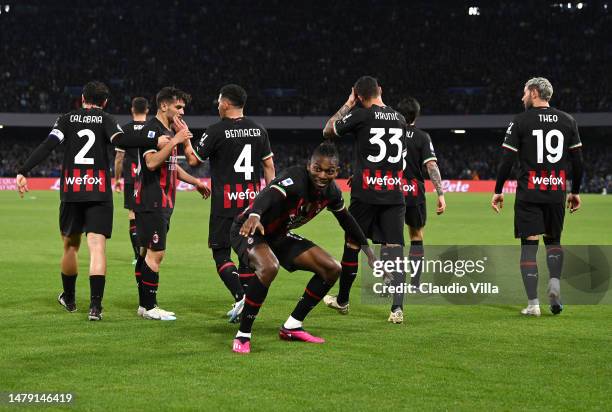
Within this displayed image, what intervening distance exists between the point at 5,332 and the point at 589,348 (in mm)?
5238

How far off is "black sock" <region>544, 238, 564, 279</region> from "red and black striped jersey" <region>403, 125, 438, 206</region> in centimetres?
203

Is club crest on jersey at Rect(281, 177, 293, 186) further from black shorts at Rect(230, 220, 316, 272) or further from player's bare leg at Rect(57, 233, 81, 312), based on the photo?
player's bare leg at Rect(57, 233, 81, 312)

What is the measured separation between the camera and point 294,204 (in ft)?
23.6

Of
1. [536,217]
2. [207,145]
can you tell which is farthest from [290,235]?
[536,217]

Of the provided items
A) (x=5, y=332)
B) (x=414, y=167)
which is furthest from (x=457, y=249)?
(x=5, y=332)

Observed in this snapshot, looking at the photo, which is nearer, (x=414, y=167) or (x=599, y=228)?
(x=414, y=167)

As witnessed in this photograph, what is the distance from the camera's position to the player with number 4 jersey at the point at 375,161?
28.5ft

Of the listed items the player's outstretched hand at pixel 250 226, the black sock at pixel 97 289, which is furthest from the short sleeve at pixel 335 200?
the black sock at pixel 97 289

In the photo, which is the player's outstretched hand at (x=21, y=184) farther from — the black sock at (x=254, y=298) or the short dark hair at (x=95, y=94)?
the black sock at (x=254, y=298)

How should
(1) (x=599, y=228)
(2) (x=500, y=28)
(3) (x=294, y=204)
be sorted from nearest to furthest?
(3) (x=294, y=204)
(1) (x=599, y=228)
(2) (x=500, y=28)

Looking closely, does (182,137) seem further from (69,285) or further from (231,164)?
(69,285)

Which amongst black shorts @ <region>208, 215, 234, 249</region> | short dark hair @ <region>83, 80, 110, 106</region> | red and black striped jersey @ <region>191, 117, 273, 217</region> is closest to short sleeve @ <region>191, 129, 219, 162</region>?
red and black striped jersey @ <region>191, 117, 273, 217</region>

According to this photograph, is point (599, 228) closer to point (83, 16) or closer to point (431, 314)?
point (431, 314)

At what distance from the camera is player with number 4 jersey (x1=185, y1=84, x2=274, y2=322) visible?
8.51 meters
